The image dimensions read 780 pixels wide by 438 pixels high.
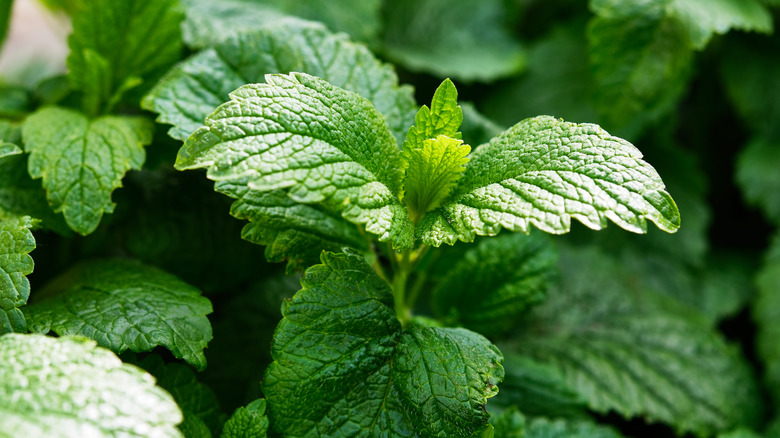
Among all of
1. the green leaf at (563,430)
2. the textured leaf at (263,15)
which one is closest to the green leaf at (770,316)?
the green leaf at (563,430)

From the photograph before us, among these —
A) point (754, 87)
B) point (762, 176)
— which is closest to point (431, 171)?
point (762, 176)

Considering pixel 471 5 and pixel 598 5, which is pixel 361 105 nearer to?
pixel 598 5

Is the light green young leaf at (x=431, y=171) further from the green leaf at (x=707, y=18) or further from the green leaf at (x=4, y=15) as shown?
the green leaf at (x=4, y=15)

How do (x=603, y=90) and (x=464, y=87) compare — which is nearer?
(x=603, y=90)

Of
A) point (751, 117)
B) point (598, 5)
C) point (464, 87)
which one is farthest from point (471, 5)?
point (751, 117)

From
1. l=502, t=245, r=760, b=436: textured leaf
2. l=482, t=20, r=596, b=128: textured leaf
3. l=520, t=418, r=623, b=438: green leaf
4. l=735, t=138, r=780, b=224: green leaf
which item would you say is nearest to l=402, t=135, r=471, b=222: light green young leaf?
l=520, t=418, r=623, b=438: green leaf

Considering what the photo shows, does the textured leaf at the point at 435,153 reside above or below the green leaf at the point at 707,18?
below

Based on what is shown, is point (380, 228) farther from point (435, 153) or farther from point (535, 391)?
point (535, 391)
